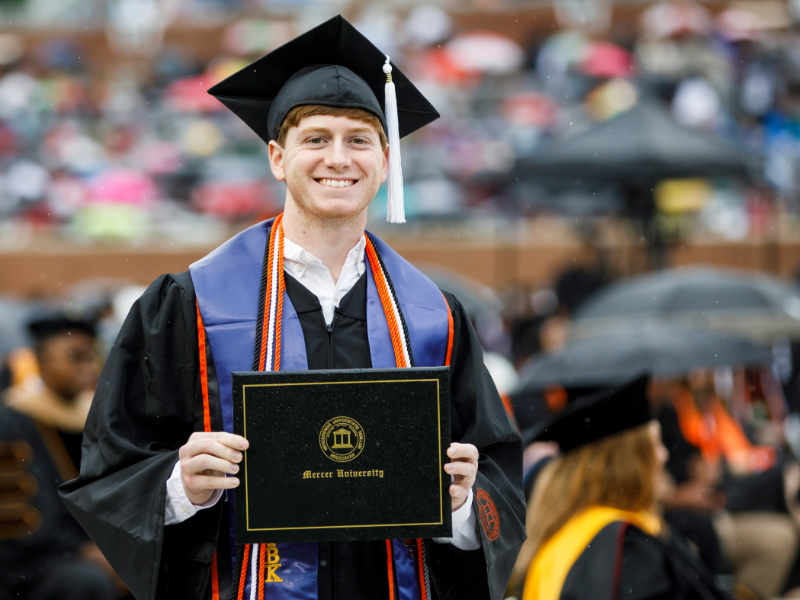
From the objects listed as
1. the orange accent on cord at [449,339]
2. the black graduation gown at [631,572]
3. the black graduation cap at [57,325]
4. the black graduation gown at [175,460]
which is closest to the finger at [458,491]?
the black graduation gown at [175,460]

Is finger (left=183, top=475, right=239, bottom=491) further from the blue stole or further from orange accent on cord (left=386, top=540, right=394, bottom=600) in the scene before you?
orange accent on cord (left=386, top=540, right=394, bottom=600)

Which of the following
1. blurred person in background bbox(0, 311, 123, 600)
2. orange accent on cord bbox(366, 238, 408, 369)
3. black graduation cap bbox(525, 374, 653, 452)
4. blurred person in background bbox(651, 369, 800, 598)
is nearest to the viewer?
orange accent on cord bbox(366, 238, 408, 369)

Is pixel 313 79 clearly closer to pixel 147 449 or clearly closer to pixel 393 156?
pixel 393 156

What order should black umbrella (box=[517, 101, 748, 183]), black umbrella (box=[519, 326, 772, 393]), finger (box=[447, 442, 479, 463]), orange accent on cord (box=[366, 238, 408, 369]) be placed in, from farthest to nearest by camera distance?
black umbrella (box=[517, 101, 748, 183])
black umbrella (box=[519, 326, 772, 393])
orange accent on cord (box=[366, 238, 408, 369])
finger (box=[447, 442, 479, 463])

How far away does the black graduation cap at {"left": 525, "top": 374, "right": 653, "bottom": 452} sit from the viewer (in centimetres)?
386

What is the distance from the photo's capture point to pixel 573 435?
391cm

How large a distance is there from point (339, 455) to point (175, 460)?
0.34 m

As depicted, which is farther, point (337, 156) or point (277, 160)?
point (277, 160)

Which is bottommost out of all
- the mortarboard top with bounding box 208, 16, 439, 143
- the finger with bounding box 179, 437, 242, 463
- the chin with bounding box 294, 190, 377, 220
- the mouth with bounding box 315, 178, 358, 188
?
the finger with bounding box 179, 437, 242, 463

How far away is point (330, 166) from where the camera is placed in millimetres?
2332

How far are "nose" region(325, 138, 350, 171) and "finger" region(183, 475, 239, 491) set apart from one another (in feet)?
2.25

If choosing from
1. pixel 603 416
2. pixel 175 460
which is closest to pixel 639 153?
pixel 603 416

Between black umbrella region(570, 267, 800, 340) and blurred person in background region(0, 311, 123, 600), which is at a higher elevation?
black umbrella region(570, 267, 800, 340)

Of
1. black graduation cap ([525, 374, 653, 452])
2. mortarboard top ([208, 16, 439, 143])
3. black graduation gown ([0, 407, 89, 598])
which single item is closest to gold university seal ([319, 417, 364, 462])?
mortarboard top ([208, 16, 439, 143])
